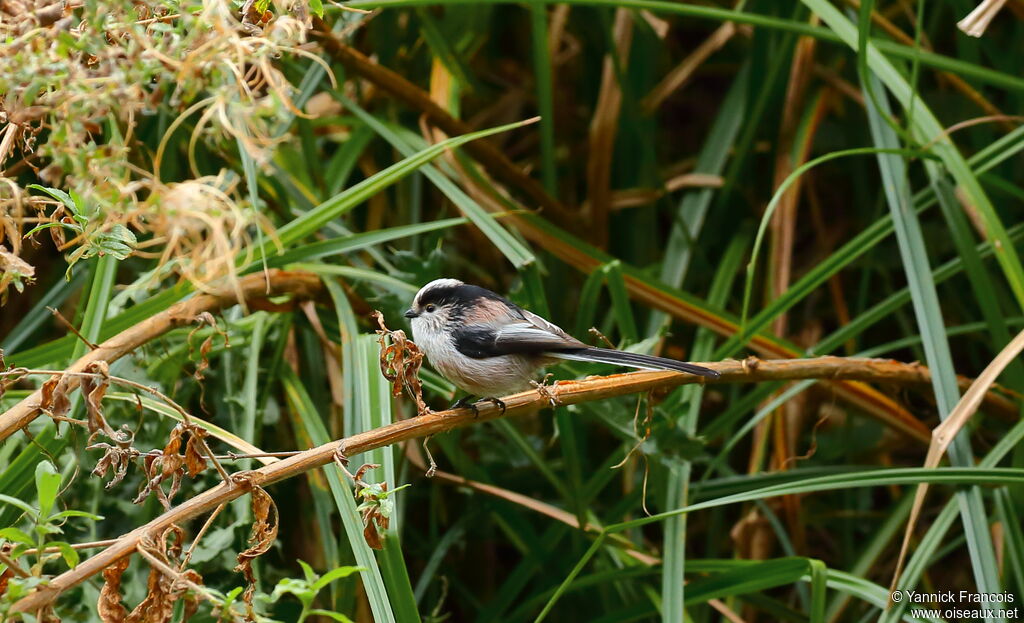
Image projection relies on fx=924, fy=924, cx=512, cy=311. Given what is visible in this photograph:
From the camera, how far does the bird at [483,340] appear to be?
2010mm

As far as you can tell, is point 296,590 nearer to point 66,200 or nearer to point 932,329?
point 66,200

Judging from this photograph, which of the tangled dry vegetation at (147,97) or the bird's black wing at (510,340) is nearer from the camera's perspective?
the tangled dry vegetation at (147,97)

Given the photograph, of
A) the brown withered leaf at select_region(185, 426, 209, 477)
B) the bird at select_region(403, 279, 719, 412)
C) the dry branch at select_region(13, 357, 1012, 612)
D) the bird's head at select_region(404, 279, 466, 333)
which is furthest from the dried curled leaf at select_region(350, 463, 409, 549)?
the bird's head at select_region(404, 279, 466, 333)

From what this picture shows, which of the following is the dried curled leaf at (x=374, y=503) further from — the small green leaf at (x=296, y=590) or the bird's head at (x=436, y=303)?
the bird's head at (x=436, y=303)

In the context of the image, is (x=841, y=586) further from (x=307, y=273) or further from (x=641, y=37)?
(x=641, y=37)

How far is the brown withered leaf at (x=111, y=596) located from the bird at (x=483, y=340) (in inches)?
32.6

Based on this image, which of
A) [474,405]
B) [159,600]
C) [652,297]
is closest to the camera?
[159,600]

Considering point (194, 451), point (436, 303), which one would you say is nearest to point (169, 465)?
point (194, 451)

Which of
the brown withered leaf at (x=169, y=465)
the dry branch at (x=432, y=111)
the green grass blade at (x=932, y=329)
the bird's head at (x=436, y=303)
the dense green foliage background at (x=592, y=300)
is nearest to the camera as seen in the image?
the brown withered leaf at (x=169, y=465)

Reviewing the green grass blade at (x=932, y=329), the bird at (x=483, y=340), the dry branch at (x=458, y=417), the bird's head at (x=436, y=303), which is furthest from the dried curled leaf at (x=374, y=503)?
the green grass blade at (x=932, y=329)

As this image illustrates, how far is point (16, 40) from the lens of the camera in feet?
3.38

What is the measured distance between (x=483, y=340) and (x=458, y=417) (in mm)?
445

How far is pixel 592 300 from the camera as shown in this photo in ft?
7.47

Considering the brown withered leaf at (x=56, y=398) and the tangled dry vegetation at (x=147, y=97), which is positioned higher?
the tangled dry vegetation at (x=147, y=97)
